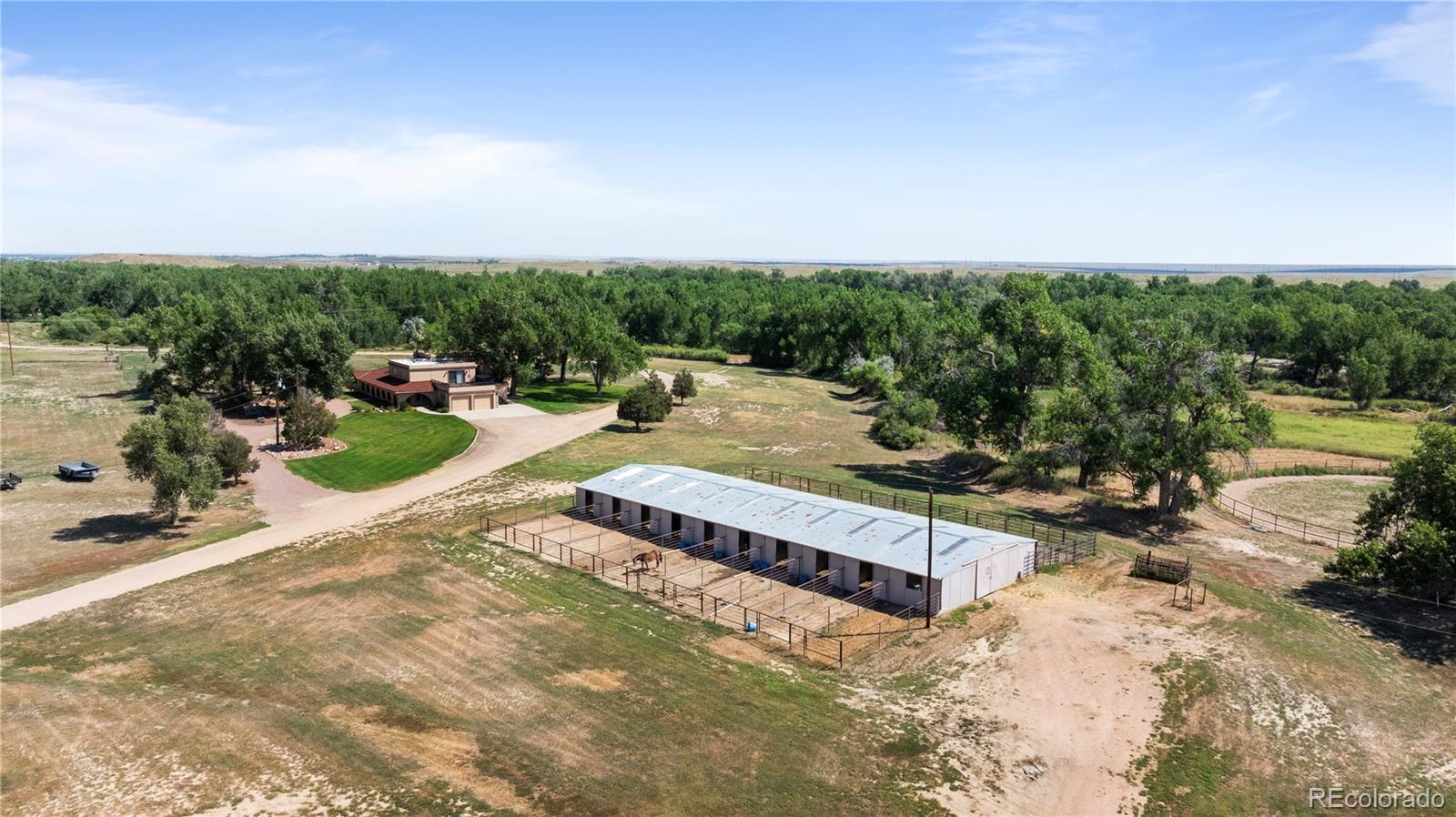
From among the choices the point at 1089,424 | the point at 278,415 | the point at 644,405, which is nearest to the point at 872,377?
the point at 644,405

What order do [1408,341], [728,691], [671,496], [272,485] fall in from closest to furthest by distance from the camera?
1. [728,691]
2. [671,496]
3. [272,485]
4. [1408,341]

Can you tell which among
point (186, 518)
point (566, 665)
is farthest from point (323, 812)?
point (186, 518)

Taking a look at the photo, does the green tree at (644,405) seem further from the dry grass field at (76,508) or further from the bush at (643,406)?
the dry grass field at (76,508)

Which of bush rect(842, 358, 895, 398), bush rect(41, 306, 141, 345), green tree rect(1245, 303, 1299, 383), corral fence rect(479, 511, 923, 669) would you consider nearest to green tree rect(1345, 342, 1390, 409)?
green tree rect(1245, 303, 1299, 383)

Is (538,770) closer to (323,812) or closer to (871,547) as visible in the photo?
(323,812)

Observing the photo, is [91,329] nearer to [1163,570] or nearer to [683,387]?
[683,387]

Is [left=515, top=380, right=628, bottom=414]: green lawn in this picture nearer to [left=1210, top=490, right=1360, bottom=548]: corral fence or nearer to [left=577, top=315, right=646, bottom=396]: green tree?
[left=577, top=315, right=646, bottom=396]: green tree

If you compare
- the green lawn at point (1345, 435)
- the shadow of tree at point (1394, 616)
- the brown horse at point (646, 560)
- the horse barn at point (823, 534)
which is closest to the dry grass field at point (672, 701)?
the shadow of tree at point (1394, 616)
